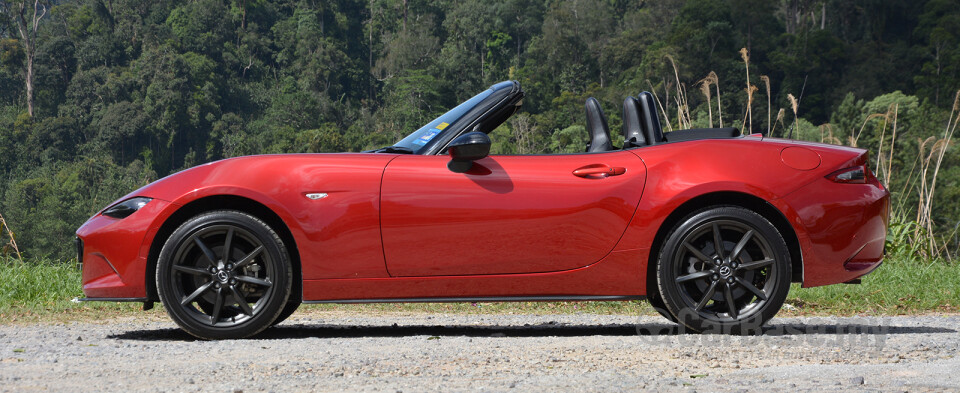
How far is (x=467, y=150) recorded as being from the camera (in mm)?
4504

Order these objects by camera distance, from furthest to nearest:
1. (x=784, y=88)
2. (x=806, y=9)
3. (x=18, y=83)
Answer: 1. (x=18, y=83)
2. (x=806, y=9)
3. (x=784, y=88)

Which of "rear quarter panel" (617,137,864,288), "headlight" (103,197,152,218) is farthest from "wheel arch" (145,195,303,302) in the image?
"rear quarter panel" (617,137,864,288)

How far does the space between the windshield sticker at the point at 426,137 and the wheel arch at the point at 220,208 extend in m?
0.76

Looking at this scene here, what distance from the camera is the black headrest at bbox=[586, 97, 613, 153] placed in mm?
5156

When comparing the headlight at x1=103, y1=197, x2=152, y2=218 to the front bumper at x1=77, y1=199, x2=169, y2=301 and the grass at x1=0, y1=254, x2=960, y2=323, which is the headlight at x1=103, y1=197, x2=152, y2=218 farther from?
the grass at x1=0, y1=254, x2=960, y2=323

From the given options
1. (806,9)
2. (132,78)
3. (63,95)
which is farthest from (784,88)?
(63,95)

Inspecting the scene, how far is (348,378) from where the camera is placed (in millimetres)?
3488

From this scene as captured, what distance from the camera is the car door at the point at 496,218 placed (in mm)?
4523

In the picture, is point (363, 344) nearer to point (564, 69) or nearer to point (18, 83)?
point (564, 69)

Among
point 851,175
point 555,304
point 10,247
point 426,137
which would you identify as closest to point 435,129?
point 426,137

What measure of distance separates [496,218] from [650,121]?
1.12 meters

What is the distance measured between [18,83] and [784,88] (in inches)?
3403

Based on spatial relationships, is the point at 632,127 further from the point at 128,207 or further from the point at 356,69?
the point at 356,69

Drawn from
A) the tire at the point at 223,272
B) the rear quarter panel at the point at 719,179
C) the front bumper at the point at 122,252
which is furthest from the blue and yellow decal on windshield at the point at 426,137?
the front bumper at the point at 122,252
